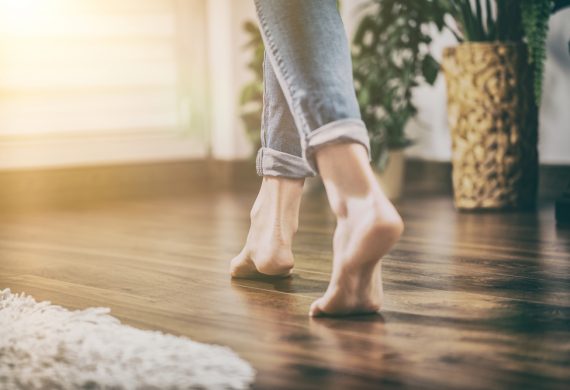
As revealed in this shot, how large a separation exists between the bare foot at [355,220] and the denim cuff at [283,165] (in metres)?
0.23

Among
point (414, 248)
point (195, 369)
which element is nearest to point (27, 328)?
point (195, 369)

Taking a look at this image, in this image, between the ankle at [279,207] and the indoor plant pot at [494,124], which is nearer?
the ankle at [279,207]

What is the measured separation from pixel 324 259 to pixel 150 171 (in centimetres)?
145

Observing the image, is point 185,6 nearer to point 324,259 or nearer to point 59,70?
point 59,70

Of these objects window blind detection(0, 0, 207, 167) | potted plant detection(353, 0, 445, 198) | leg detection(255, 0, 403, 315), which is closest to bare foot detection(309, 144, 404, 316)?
leg detection(255, 0, 403, 315)

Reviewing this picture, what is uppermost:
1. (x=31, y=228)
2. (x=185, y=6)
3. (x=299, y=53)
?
(x=185, y=6)

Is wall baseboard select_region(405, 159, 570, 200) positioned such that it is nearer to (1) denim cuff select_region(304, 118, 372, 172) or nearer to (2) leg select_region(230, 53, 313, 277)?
(2) leg select_region(230, 53, 313, 277)

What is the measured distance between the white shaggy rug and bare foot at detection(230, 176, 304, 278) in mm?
308

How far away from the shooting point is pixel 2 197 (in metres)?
2.58

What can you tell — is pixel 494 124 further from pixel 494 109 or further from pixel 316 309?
pixel 316 309

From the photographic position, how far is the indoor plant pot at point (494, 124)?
6.99ft

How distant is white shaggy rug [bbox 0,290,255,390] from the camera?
2.64 ft

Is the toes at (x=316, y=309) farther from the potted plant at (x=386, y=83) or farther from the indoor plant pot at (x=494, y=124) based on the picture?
the potted plant at (x=386, y=83)

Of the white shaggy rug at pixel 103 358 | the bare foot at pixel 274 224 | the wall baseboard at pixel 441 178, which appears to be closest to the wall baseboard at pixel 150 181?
the wall baseboard at pixel 441 178
